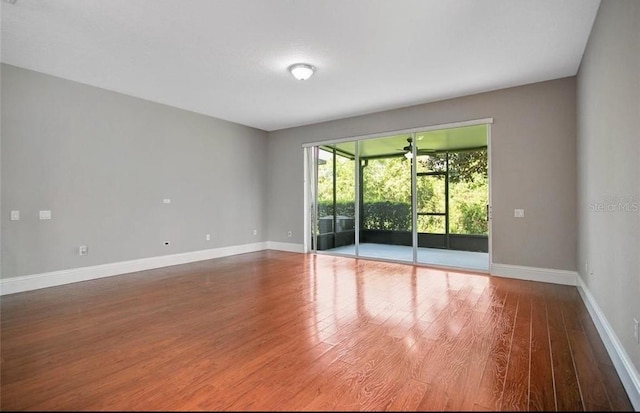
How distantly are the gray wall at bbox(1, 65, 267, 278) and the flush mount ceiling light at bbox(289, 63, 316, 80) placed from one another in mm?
2977

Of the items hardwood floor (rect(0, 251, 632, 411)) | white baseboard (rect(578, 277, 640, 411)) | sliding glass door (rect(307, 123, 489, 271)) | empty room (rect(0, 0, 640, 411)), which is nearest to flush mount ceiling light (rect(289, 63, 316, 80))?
empty room (rect(0, 0, 640, 411))

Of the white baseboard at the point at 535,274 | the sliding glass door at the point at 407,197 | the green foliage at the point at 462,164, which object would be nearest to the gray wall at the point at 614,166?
the white baseboard at the point at 535,274

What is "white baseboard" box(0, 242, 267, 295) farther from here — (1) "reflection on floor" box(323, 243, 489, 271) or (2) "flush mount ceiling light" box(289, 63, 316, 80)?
(2) "flush mount ceiling light" box(289, 63, 316, 80)

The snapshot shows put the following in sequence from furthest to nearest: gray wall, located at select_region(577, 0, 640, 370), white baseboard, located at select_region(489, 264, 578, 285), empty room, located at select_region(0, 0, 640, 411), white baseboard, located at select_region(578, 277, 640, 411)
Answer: white baseboard, located at select_region(489, 264, 578, 285) < empty room, located at select_region(0, 0, 640, 411) < gray wall, located at select_region(577, 0, 640, 370) < white baseboard, located at select_region(578, 277, 640, 411)

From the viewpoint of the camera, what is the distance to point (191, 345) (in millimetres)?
2510

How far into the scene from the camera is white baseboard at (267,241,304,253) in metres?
7.20

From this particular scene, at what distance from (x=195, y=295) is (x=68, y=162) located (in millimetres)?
2800

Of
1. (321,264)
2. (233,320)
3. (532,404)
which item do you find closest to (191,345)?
(233,320)

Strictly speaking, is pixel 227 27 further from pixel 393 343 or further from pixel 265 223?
pixel 265 223

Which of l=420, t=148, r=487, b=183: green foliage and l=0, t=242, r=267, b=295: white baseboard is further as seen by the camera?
l=420, t=148, r=487, b=183: green foliage

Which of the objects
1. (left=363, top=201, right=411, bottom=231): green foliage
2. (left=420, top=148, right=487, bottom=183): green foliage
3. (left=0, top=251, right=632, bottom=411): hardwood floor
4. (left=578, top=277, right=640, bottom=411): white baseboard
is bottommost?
(left=0, top=251, right=632, bottom=411): hardwood floor

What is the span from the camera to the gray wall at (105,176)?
4.05 m

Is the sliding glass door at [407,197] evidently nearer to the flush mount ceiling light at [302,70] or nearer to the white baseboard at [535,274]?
the white baseboard at [535,274]

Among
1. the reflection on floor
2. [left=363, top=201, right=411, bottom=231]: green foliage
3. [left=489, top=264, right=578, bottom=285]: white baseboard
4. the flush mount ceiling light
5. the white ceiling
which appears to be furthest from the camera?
[left=363, top=201, right=411, bottom=231]: green foliage
